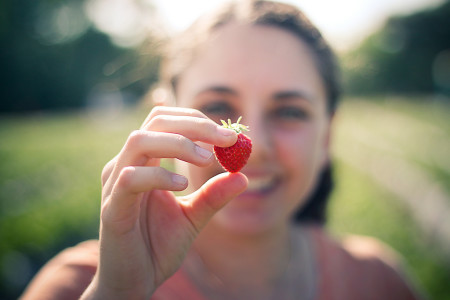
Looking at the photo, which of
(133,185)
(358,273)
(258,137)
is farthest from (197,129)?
(358,273)

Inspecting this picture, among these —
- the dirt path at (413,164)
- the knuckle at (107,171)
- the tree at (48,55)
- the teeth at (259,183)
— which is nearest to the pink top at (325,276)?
the teeth at (259,183)

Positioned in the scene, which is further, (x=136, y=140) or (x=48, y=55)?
(x=48, y=55)

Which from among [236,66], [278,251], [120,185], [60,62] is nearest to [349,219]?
[278,251]

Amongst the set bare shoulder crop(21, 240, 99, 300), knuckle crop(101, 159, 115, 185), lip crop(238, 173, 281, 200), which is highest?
knuckle crop(101, 159, 115, 185)

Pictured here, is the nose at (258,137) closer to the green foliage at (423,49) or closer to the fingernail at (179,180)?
the fingernail at (179,180)

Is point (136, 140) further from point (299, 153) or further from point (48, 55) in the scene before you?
point (48, 55)

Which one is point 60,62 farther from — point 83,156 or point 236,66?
point 236,66

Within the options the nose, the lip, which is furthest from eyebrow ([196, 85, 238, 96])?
the lip

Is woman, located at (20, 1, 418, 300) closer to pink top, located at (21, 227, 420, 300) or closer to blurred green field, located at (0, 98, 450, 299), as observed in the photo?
pink top, located at (21, 227, 420, 300)
